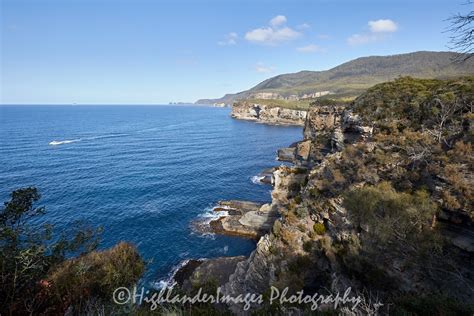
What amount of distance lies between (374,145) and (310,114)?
49.9 meters

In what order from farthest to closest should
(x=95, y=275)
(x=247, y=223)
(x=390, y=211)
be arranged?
(x=247, y=223) < (x=390, y=211) < (x=95, y=275)

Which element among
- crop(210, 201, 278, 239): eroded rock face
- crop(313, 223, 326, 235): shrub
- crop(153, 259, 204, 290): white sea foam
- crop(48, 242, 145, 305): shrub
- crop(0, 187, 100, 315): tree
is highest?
crop(0, 187, 100, 315): tree

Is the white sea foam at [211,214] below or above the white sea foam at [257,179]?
below

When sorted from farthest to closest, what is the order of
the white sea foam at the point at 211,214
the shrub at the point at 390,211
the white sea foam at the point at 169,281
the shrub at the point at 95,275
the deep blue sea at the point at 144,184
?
the white sea foam at the point at 211,214 < the deep blue sea at the point at 144,184 < the white sea foam at the point at 169,281 < the shrub at the point at 390,211 < the shrub at the point at 95,275

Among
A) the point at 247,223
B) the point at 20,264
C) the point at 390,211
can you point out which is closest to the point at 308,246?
the point at 390,211

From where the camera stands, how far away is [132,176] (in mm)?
61062

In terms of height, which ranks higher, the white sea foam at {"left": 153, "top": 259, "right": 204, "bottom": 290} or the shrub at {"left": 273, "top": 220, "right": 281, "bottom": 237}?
the shrub at {"left": 273, "top": 220, "right": 281, "bottom": 237}

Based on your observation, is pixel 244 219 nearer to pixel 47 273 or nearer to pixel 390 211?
pixel 390 211

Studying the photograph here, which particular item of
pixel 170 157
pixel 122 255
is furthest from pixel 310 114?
pixel 122 255

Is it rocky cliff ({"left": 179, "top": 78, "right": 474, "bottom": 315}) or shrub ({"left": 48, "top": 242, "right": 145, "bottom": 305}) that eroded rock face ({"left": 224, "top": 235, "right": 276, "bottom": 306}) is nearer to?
rocky cliff ({"left": 179, "top": 78, "right": 474, "bottom": 315})

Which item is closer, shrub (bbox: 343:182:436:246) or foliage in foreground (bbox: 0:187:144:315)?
foliage in foreground (bbox: 0:187:144:315)

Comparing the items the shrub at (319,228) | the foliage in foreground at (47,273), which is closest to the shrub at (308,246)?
the shrub at (319,228)

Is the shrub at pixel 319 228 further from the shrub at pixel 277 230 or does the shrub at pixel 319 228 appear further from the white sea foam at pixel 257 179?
the white sea foam at pixel 257 179

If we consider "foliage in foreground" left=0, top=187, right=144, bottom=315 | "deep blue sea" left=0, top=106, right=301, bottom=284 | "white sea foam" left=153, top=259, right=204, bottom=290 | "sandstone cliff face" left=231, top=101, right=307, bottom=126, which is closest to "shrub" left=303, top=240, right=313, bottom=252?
"deep blue sea" left=0, top=106, right=301, bottom=284
